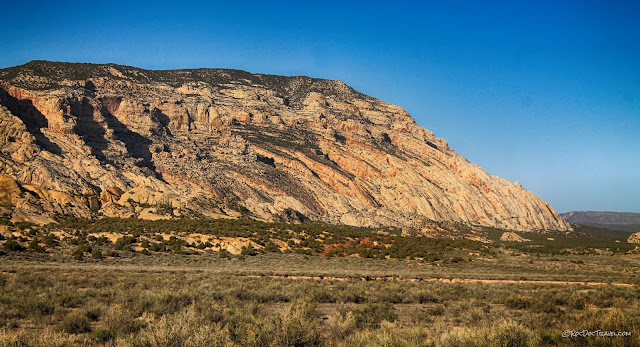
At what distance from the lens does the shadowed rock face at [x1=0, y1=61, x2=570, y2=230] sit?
7650 cm

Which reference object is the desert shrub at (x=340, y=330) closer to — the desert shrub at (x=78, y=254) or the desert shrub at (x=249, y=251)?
the desert shrub at (x=78, y=254)

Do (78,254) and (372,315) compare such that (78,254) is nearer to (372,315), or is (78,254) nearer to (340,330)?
(372,315)

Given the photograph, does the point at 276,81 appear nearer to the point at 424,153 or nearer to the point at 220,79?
the point at 220,79

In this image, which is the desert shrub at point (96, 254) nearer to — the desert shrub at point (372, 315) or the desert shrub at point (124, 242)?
the desert shrub at point (124, 242)

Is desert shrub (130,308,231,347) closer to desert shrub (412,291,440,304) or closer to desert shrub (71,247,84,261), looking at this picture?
desert shrub (412,291,440,304)

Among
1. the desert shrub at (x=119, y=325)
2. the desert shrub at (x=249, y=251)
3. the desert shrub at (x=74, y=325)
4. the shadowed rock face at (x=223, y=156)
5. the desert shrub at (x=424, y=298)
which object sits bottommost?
the desert shrub at (x=249, y=251)

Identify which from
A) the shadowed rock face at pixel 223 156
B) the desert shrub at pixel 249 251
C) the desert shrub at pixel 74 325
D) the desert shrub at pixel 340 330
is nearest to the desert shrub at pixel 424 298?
the desert shrub at pixel 340 330

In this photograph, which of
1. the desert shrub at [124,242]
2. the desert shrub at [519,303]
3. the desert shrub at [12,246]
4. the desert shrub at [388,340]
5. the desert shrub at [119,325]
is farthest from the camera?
the desert shrub at [124,242]

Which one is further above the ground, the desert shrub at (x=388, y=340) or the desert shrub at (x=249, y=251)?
the desert shrub at (x=388, y=340)

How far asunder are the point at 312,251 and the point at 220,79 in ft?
445

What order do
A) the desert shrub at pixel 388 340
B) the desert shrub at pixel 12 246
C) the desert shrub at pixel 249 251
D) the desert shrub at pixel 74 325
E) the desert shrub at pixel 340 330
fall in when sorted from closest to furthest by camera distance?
the desert shrub at pixel 388 340, the desert shrub at pixel 340 330, the desert shrub at pixel 74 325, the desert shrub at pixel 12 246, the desert shrub at pixel 249 251

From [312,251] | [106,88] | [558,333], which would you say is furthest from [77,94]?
[558,333]

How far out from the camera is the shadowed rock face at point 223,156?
76500 millimetres

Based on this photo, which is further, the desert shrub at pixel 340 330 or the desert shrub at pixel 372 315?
the desert shrub at pixel 372 315
